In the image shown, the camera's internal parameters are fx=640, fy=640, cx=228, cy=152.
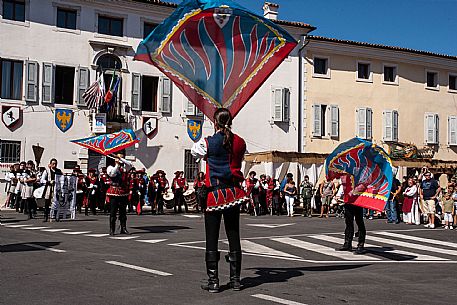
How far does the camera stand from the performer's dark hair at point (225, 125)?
25.0 feet

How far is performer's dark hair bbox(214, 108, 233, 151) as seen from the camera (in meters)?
7.61

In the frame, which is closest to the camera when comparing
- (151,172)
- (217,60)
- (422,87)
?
(217,60)

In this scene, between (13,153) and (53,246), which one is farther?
(13,153)

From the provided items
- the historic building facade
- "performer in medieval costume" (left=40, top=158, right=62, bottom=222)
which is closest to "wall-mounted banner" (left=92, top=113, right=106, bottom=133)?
the historic building facade

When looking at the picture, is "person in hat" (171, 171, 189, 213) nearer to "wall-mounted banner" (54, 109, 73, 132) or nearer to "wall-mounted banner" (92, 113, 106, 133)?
"wall-mounted banner" (92, 113, 106, 133)

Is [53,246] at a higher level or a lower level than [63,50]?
lower

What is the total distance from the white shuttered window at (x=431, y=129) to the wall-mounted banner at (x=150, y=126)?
731 inches

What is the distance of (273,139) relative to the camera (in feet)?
119

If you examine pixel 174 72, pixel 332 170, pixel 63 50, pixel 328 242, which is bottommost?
pixel 328 242

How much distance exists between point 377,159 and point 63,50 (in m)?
22.1

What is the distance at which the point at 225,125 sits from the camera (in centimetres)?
769

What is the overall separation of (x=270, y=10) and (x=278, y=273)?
31.0m

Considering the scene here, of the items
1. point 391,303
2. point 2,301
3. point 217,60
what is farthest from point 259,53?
point 2,301

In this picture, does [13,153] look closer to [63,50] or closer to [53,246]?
[63,50]
